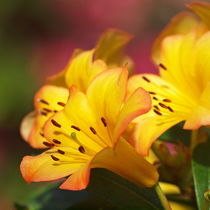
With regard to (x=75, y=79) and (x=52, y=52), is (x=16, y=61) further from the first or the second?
(x=75, y=79)

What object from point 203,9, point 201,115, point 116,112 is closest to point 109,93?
point 116,112

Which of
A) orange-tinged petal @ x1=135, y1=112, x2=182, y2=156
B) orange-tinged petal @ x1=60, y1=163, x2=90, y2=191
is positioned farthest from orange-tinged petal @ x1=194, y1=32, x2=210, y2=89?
orange-tinged petal @ x1=60, y1=163, x2=90, y2=191

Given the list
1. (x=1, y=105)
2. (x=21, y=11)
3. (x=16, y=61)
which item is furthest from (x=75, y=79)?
(x=21, y=11)

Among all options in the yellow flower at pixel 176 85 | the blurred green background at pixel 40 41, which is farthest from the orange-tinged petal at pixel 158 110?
the blurred green background at pixel 40 41

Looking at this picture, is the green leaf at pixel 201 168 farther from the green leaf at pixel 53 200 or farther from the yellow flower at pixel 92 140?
the green leaf at pixel 53 200

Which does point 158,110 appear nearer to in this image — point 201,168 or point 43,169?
point 201,168

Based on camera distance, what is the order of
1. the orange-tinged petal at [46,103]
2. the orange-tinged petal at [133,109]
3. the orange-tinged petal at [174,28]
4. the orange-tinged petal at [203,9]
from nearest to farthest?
the orange-tinged petal at [133,109] → the orange-tinged petal at [203,9] → the orange-tinged petal at [46,103] → the orange-tinged petal at [174,28]

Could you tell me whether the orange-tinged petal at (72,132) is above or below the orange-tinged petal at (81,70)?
below
